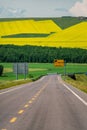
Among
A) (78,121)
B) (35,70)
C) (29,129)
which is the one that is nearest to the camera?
(29,129)

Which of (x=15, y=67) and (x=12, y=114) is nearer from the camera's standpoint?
(x=12, y=114)

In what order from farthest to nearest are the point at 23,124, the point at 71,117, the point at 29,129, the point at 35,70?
the point at 35,70, the point at 71,117, the point at 23,124, the point at 29,129

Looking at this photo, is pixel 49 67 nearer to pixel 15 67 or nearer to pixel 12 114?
pixel 15 67

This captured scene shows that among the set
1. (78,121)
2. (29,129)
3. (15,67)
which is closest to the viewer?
(29,129)

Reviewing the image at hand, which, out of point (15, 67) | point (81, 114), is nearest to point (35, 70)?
point (15, 67)

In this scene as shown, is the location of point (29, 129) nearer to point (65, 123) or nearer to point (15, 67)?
point (65, 123)

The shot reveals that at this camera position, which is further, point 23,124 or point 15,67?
point 15,67

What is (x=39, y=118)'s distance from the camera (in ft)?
60.4

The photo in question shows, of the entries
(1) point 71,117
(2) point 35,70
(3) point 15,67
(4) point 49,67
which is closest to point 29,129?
(1) point 71,117

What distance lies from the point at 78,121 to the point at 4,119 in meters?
2.86

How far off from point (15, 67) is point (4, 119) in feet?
310

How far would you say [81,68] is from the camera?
188000 mm

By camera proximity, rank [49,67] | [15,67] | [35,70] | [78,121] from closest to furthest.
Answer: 1. [78,121]
2. [15,67]
3. [35,70]
4. [49,67]

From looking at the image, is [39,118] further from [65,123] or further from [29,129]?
[29,129]
